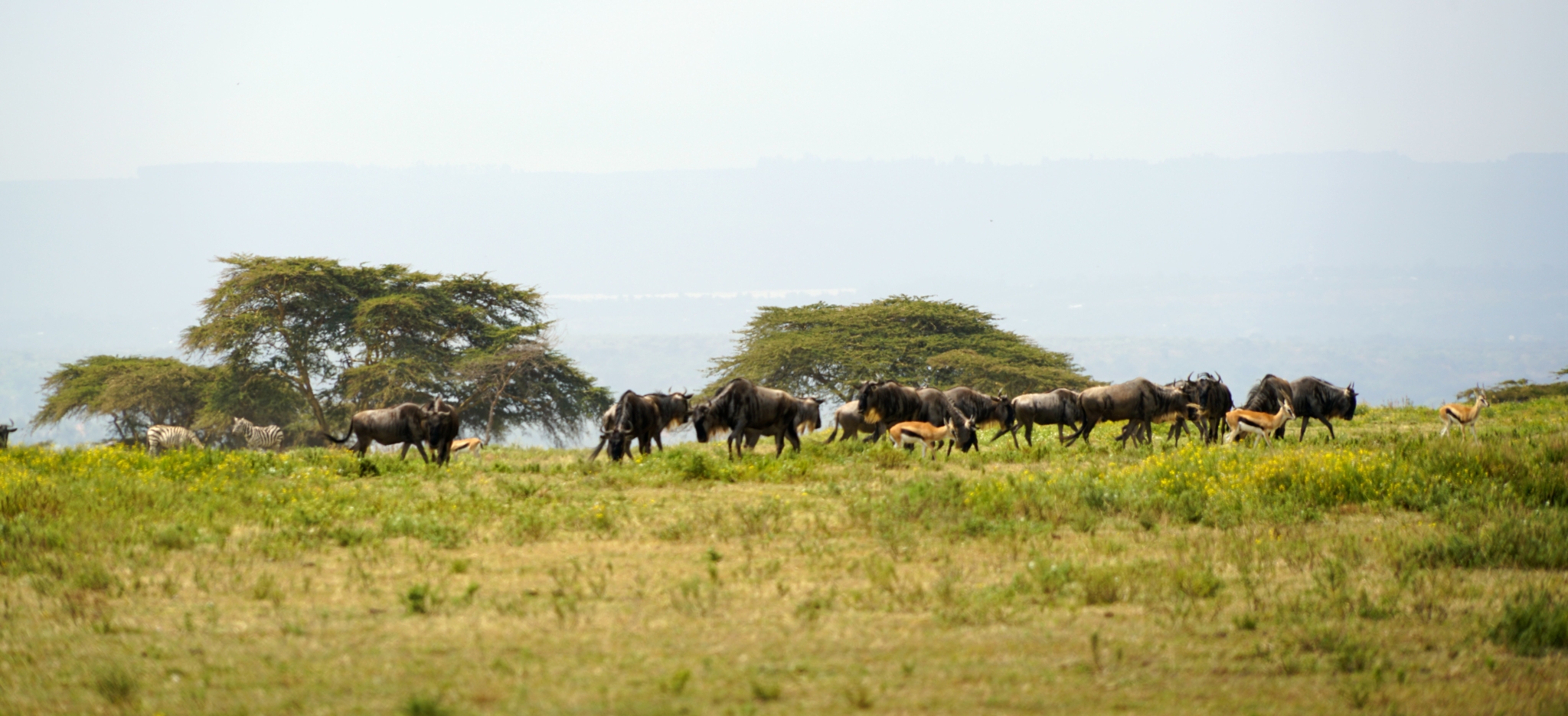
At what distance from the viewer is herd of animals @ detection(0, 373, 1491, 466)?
68.8 feet

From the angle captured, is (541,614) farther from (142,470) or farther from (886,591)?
(142,470)

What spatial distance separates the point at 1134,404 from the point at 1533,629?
1534 cm

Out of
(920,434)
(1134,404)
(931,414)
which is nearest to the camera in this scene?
(920,434)

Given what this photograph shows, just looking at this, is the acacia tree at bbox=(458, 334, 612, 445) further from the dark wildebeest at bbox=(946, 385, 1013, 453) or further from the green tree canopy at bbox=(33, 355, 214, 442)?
the dark wildebeest at bbox=(946, 385, 1013, 453)

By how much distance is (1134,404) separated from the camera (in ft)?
77.4

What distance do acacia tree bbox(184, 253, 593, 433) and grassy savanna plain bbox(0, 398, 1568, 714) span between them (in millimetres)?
32776

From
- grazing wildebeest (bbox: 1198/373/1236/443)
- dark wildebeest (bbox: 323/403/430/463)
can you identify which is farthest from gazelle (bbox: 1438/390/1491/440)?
dark wildebeest (bbox: 323/403/430/463)

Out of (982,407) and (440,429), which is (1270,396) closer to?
(982,407)

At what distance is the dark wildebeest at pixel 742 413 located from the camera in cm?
2092

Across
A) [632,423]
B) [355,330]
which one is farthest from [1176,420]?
[355,330]

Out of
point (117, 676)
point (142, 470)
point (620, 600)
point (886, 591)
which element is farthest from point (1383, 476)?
point (142, 470)

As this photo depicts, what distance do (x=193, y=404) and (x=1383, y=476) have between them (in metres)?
48.9

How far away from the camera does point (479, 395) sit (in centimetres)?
5222

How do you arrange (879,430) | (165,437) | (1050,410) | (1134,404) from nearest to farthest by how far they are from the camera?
1. (1134,404)
2. (879,430)
3. (1050,410)
4. (165,437)
